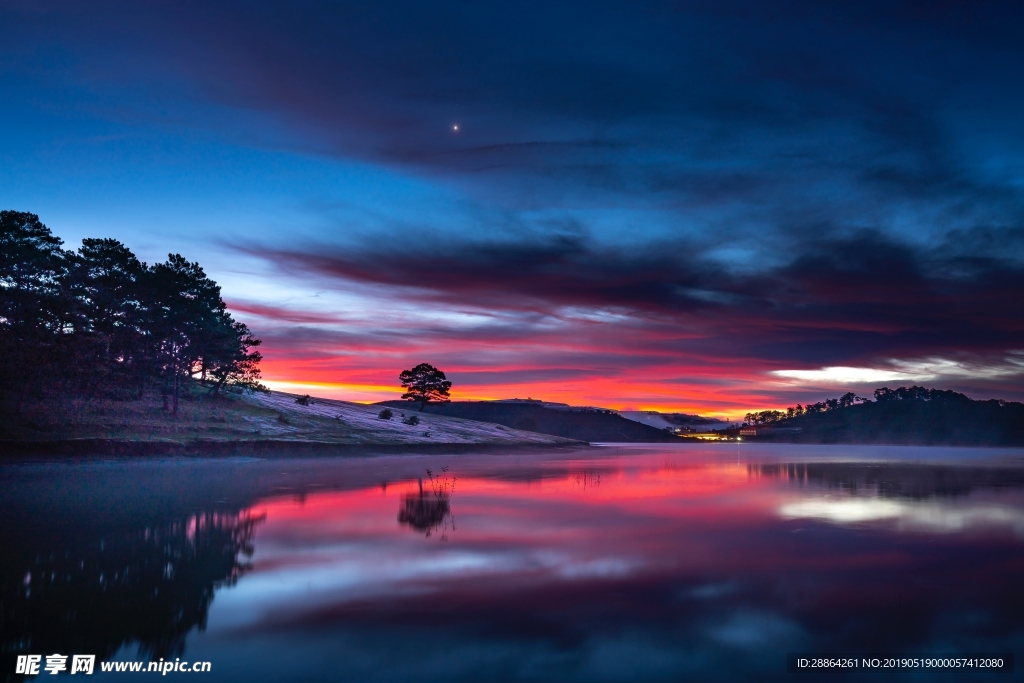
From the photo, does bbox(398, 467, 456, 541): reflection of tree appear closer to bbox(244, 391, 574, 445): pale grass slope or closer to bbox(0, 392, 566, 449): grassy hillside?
bbox(0, 392, 566, 449): grassy hillside

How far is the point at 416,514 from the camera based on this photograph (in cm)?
2559

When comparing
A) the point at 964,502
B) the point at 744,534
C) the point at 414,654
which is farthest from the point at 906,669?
the point at 964,502

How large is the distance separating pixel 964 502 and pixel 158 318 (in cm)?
7034

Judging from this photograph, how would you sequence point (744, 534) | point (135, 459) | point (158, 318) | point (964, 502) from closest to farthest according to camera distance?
point (744, 534)
point (964, 502)
point (135, 459)
point (158, 318)

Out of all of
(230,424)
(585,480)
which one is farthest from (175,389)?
(585,480)

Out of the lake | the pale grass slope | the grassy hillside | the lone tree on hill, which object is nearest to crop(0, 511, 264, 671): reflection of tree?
the lake

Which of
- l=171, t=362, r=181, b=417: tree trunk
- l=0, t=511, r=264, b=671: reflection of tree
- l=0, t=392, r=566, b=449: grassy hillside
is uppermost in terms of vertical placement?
l=171, t=362, r=181, b=417: tree trunk

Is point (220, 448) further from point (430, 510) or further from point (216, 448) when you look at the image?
point (430, 510)

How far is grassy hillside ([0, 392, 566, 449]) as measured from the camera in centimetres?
5125

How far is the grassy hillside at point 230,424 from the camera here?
51250 mm

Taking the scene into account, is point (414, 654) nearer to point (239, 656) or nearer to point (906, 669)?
point (239, 656)

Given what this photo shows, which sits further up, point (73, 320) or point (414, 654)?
point (73, 320)

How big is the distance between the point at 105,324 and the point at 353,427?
31596 millimetres

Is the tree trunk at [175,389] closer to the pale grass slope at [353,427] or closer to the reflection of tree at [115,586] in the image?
the pale grass slope at [353,427]
